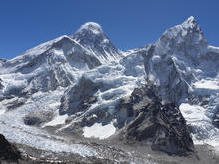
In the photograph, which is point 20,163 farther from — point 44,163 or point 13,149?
point 44,163

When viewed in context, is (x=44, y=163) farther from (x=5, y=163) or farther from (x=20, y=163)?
(x=5, y=163)

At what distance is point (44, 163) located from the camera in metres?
192

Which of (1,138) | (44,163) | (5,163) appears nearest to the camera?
(5,163)

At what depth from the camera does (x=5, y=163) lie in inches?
6304

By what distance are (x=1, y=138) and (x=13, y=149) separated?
21.7 feet

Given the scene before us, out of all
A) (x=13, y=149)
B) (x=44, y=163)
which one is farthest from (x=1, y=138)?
(x=44, y=163)

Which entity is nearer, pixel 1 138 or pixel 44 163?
pixel 1 138

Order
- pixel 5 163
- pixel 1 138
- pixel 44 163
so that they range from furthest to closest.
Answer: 1. pixel 44 163
2. pixel 1 138
3. pixel 5 163

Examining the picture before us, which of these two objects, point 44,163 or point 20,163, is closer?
point 20,163

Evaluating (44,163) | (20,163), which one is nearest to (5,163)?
(20,163)

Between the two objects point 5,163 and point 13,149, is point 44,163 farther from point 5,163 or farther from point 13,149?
point 5,163

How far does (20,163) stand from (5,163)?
12557 millimetres

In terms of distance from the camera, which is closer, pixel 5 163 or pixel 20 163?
pixel 5 163

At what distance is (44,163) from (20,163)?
69.3 ft
